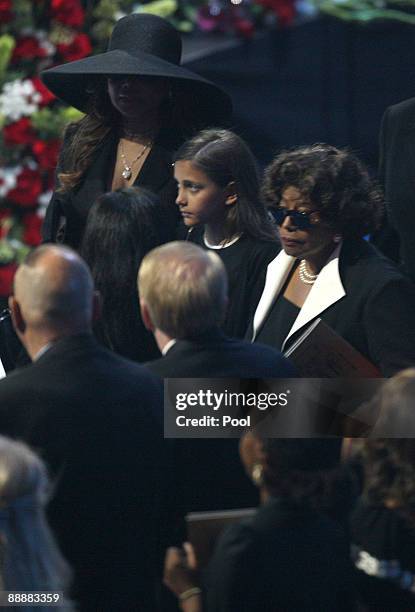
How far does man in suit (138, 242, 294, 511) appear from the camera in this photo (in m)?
3.39

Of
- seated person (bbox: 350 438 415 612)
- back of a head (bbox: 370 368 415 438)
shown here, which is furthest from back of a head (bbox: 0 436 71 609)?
back of a head (bbox: 370 368 415 438)

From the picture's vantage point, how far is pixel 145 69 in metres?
4.40

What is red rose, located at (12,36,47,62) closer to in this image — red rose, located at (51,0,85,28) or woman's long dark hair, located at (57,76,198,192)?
red rose, located at (51,0,85,28)

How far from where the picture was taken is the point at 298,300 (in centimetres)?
401

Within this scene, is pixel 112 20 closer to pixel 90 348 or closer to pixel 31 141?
pixel 31 141

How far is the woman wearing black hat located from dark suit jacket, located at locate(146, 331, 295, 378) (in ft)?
3.06

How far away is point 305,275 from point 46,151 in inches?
93.8

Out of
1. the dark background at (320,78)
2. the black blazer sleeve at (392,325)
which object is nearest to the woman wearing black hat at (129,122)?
the black blazer sleeve at (392,325)

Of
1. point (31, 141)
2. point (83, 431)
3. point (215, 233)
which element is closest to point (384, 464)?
point (83, 431)

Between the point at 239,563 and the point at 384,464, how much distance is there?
0.40 metres

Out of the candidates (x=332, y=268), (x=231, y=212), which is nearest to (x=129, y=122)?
(x=231, y=212)

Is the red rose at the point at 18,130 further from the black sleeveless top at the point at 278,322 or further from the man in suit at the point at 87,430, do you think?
the man in suit at the point at 87,430

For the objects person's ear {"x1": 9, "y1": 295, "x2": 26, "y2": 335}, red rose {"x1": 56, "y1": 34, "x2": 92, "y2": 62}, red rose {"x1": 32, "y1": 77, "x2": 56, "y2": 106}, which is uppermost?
red rose {"x1": 56, "y1": 34, "x2": 92, "y2": 62}

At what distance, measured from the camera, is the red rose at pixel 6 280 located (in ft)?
19.6
